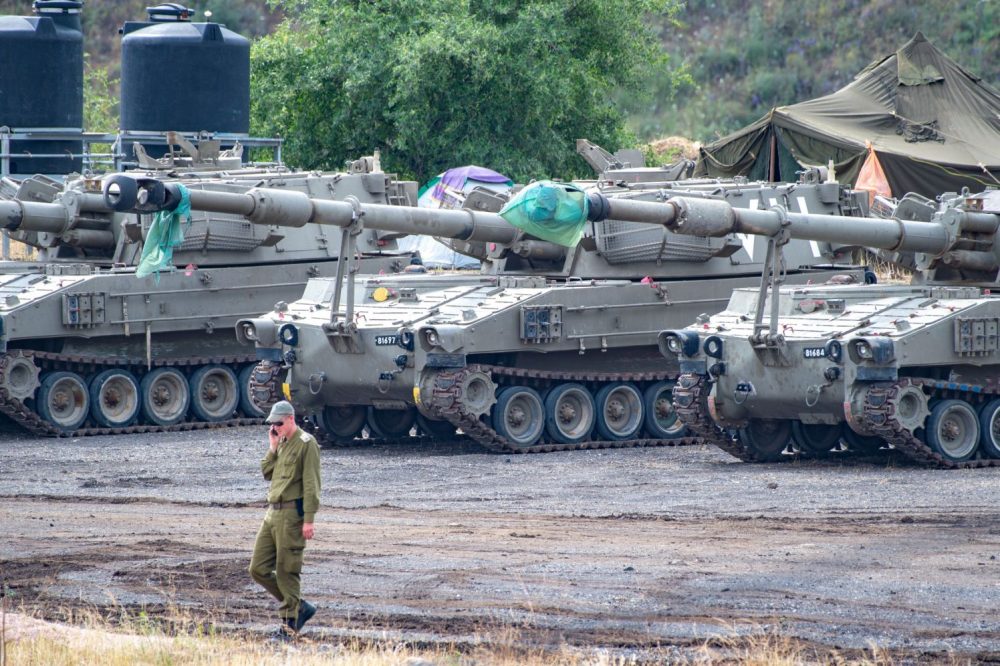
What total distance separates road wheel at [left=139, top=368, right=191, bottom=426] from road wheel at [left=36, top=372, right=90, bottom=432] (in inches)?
29.8

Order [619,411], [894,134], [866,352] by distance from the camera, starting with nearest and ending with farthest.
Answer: [866,352] → [619,411] → [894,134]

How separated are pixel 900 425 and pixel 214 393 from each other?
9449 millimetres

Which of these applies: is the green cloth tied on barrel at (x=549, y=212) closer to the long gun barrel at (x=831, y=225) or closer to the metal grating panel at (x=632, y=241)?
the long gun barrel at (x=831, y=225)

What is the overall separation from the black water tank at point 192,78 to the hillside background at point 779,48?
21.6 metres

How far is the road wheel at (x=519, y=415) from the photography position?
19.2m

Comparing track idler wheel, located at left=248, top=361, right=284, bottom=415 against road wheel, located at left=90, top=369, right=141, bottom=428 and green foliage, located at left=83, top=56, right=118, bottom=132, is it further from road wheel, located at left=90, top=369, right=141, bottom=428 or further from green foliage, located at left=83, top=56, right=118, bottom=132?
green foliage, located at left=83, top=56, right=118, bottom=132

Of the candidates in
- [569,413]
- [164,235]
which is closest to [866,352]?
[569,413]

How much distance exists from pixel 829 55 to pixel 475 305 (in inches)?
1594

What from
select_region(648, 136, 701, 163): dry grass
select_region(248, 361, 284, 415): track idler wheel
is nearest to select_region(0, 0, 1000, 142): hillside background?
select_region(648, 136, 701, 163): dry grass

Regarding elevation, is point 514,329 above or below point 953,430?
above

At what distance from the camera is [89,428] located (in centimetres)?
2131

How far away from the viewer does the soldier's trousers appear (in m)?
9.96

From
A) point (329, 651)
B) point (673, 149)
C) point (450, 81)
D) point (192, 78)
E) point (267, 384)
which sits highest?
point (673, 149)

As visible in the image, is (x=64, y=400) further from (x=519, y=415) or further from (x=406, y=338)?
(x=519, y=415)
